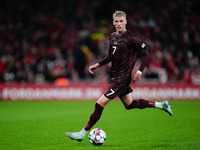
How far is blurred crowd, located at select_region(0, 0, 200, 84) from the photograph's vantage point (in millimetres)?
18703

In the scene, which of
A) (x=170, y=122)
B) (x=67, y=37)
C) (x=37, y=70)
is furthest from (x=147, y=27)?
(x=170, y=122)

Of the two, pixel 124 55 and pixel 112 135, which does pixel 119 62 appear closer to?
pixel 124 55

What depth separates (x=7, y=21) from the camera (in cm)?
2292

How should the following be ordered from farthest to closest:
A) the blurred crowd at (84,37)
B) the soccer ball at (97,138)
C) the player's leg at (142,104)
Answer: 1. the blurred crowd at (84,37)
2. the player's leg at (142,104)
3. the soccer ball at (97,138)

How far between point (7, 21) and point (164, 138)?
718 inches

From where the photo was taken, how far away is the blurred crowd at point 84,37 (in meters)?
18.7

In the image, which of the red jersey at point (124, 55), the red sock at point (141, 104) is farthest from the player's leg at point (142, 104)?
the red jersey at point (124, 55)

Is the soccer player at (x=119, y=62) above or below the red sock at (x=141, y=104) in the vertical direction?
above

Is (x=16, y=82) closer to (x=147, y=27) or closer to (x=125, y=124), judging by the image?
(x=147, y=27)

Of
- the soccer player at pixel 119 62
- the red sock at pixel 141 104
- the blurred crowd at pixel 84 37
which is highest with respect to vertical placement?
the blurred crowd at pixel 84 37

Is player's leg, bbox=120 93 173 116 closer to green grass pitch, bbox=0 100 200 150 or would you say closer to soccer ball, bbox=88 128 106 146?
green grass pitch, bbox=0 100 200 150

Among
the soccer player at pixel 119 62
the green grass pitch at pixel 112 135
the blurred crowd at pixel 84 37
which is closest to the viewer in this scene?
the green grass pitch at pixel 112 135

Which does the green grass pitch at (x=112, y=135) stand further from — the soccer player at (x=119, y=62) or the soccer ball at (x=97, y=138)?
the soccer player at (x=119, y=62)

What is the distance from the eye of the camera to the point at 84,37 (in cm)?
2152
